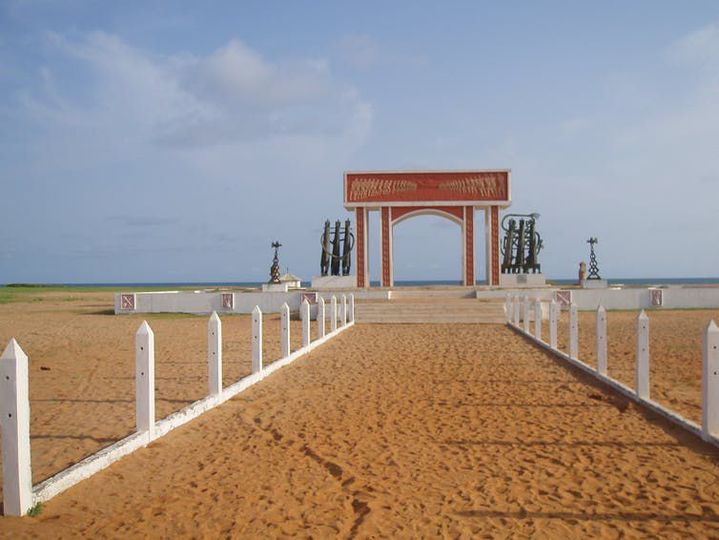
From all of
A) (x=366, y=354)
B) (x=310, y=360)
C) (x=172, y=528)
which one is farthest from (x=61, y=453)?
(x=366, y=354)

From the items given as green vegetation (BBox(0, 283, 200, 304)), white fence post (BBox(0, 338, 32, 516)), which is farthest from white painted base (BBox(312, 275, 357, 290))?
white fence post (BBox(0, 338, 32, 516))

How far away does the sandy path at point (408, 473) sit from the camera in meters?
4.40

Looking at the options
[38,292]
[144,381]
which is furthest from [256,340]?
[38,292]

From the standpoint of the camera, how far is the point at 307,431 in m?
6.97

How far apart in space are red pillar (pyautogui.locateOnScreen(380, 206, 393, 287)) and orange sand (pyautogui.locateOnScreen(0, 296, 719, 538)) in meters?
22.5

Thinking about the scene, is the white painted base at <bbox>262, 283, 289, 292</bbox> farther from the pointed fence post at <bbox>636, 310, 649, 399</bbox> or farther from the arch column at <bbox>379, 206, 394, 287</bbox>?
the pointed fence post at <bbox>636, 310, 649, 399</bbox>

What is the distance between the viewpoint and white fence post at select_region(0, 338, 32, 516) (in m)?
4.45

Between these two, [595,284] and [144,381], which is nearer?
[144,381]

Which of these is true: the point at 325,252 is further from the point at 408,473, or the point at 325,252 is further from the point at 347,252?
the point at 408,473

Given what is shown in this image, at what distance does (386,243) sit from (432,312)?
33.3 ft

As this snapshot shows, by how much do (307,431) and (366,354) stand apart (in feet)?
21.9

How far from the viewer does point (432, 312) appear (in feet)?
77.2

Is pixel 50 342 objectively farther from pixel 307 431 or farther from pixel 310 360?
pixel 307 431

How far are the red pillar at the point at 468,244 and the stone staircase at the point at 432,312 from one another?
8457 millimetres
